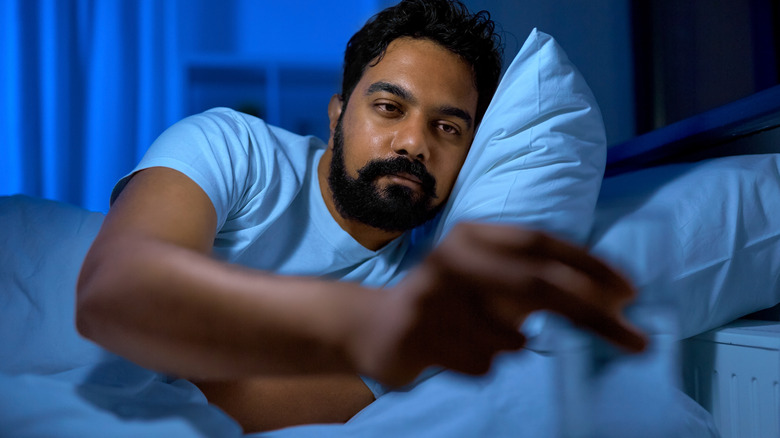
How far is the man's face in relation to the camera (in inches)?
33.0

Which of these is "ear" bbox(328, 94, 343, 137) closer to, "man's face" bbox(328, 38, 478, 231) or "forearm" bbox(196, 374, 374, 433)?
"man's face" bbox(328, 38, 478, 231)

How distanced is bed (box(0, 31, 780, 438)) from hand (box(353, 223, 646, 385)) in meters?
0.01

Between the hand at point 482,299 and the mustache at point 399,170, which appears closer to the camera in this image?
the hand at point 482,299

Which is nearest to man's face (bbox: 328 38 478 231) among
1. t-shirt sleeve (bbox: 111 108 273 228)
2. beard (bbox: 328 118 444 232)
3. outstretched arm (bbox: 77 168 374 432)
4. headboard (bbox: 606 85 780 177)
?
beard (bbox: 328 118 444 232)

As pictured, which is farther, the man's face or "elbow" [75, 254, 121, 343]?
the man's face

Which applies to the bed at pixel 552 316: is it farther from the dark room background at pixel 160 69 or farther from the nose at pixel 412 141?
the dark room background at pixel 160 69

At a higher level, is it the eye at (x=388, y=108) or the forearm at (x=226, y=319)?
the eye at (x=388, y=108)

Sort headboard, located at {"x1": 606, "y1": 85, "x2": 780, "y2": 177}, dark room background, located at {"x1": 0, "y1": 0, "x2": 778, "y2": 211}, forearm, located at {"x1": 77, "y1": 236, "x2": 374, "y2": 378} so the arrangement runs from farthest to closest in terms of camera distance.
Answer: dark room background, located at {"x1": 0, "y1": 0, "x2": 778, "y2": 211}, headboard, located at {"x1": 606, "y1": 85, "x2": 780, "y2": 177}, forearm, located at {"x1": 77, "y1": 236, "x2": 374, "y2": 378}

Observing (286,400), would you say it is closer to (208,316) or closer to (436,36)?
(208,316)

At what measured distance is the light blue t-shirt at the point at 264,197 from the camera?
0.69 meters

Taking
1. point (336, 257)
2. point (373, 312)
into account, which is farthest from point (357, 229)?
point (373, 312)

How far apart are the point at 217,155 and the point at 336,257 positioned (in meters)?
0.26

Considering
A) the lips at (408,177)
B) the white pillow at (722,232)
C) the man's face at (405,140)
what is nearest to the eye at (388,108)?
the man's face at (405,140)

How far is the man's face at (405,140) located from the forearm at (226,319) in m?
0.56
